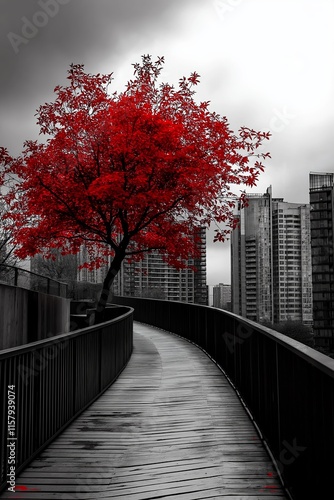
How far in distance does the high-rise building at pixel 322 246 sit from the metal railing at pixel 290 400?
68.9 m

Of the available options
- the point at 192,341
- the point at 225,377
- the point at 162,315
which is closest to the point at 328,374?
the point at 225,377

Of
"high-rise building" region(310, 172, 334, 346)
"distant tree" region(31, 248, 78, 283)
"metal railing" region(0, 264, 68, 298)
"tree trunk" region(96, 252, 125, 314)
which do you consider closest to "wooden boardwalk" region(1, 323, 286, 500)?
"metal railing" region(0, 264, 68, 298)

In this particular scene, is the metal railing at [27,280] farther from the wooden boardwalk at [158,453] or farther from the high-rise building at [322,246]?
the high-rise building at [322,246]

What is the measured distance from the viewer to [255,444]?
22.0 feet

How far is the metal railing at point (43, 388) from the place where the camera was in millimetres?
5145

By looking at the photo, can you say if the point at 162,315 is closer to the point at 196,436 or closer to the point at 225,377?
the point at 225,377

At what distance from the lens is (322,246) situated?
78.2 meters

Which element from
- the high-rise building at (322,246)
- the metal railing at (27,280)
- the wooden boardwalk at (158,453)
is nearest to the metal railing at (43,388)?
the wooden boardwalk at (158,453)

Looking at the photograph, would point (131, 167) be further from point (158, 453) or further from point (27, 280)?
point (158, 453)

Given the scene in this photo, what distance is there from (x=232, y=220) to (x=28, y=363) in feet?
41.8

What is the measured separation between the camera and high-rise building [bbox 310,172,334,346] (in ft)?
250

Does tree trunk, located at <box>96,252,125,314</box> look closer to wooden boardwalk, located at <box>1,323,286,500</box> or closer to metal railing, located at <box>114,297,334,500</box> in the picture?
wooden boardwalk, located at <box>1,323,286,500</box>

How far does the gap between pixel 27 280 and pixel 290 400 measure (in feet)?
37.5

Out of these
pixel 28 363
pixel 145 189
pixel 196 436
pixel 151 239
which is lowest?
pixel 196 436
